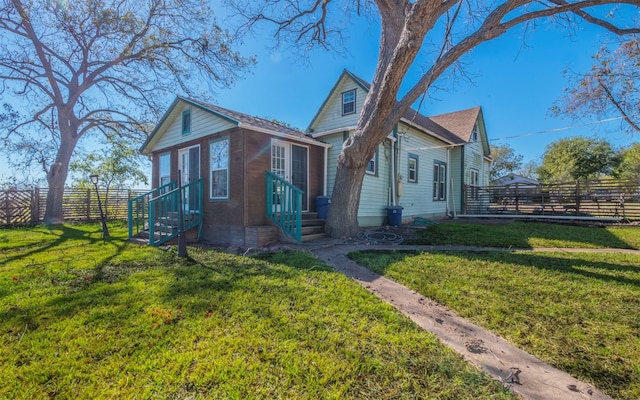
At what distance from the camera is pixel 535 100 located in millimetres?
15922

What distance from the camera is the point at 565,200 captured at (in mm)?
12508

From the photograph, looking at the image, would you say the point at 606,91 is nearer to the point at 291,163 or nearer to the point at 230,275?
the point at 291,163

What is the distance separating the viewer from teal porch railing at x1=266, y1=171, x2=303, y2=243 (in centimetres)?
650

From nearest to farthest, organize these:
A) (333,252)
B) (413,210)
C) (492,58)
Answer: (333,252)
(492,58)
(413,210)

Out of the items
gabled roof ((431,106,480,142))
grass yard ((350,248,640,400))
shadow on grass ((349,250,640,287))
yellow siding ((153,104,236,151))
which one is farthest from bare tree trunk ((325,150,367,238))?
gabled roof ((431,106,480,142))

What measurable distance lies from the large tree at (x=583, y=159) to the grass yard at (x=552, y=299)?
35051mm

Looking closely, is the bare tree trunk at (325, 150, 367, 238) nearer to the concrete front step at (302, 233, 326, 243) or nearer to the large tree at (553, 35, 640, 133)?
the concrete front step at (302, 233, 326, 243)

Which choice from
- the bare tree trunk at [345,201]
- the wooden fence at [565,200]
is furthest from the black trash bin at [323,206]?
the wooden fence at [565,200]

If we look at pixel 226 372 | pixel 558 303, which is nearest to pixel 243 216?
pixel 226 372

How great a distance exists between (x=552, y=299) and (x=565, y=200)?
40.4ft

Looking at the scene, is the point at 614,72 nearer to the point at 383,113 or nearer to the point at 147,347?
the point at 383,113

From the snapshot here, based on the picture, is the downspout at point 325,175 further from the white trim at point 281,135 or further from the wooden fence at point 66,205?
the wooden fence at point 66,205

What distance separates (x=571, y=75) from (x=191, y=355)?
1881 centimetres

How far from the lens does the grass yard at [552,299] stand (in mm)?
2186
